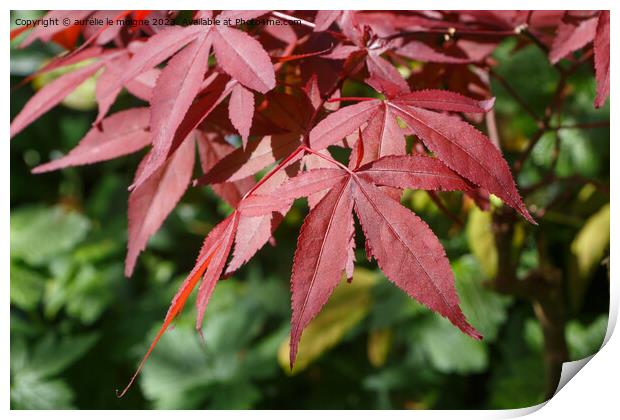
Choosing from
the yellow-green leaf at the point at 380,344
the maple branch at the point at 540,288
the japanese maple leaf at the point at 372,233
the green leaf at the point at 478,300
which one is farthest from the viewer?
the yellow-green leaf at the point at 380,344

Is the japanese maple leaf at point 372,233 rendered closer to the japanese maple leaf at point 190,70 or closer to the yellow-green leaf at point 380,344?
the japanese maple leaf at point 190,70

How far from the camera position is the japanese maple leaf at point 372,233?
43 centimetres

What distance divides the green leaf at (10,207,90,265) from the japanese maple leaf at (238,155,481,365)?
978mm

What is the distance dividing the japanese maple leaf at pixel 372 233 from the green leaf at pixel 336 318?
682 mm

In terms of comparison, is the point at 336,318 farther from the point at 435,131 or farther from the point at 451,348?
the point at 435,131

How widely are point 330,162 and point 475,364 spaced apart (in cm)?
76

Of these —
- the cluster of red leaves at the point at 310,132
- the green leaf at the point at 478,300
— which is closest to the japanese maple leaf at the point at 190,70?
the cluster of red leaves at the point at 310,132

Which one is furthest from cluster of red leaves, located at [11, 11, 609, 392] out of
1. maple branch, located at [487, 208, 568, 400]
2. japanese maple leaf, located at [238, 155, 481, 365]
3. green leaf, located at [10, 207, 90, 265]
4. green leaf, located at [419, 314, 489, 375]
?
green leaf, located at [10, 207, 90, 265]

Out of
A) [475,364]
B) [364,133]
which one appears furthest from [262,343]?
[364,133]

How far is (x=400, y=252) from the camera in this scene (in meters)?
0.44

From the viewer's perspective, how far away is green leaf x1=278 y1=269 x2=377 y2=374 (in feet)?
3.69

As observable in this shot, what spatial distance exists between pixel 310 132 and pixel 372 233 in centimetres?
10

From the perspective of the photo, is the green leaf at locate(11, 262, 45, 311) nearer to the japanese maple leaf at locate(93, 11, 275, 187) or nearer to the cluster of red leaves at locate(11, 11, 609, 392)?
the cluster of red leaves at locate(11, 11, 609, 392)
